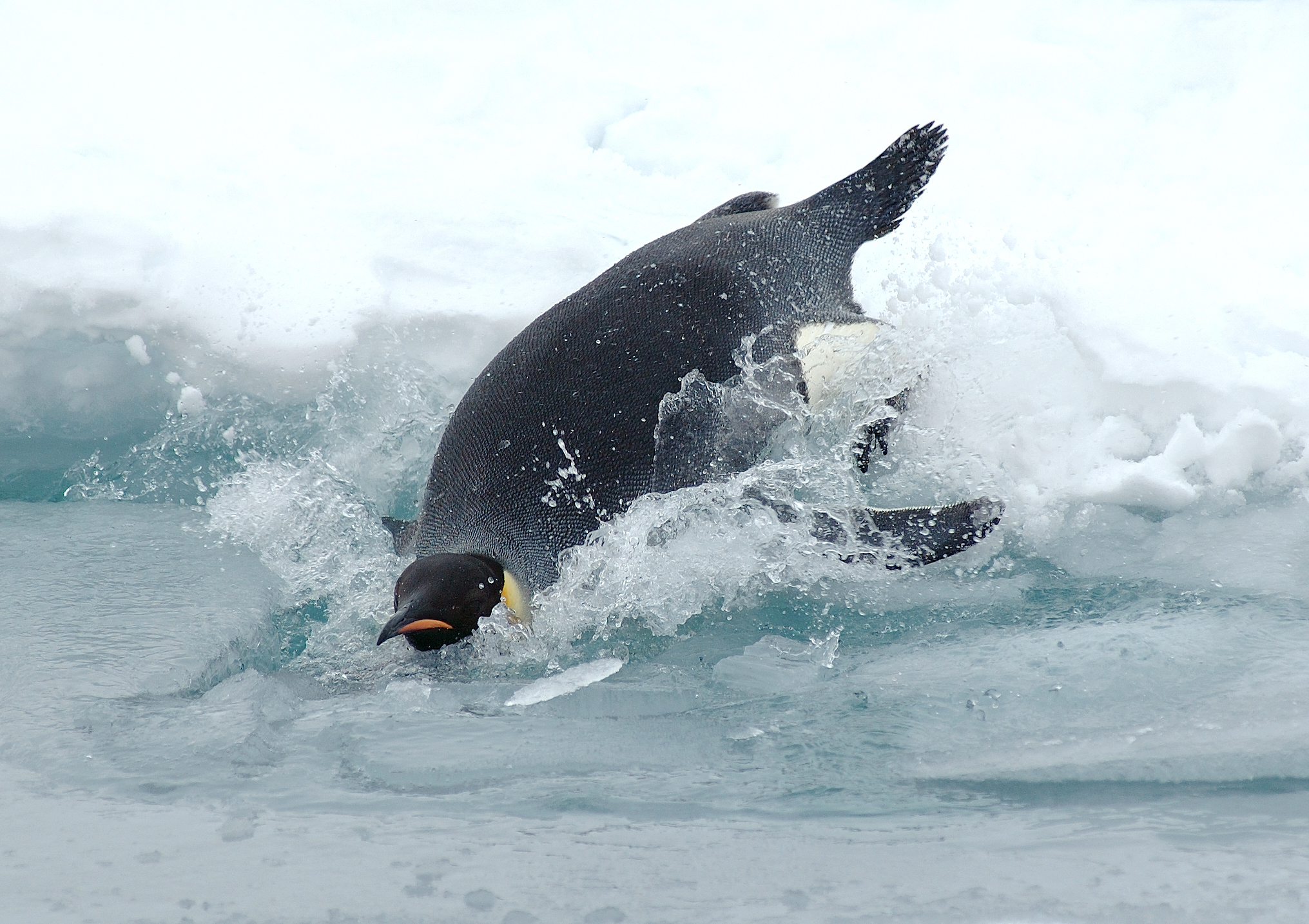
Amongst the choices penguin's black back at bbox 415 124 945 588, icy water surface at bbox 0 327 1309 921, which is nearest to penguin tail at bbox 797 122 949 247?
penguin's black back at bbox 415 124 945 588

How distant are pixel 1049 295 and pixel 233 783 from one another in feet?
7.77

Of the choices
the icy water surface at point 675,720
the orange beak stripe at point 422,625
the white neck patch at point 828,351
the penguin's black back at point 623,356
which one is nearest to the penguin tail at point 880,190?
the penguin's black back at point 623,356

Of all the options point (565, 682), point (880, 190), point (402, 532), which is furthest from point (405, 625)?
point (880, 190)

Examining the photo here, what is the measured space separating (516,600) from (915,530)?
857 mm

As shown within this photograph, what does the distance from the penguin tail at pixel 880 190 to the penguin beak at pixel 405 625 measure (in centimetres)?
154

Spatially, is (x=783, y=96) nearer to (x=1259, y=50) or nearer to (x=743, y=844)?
(x=1259, y=50)

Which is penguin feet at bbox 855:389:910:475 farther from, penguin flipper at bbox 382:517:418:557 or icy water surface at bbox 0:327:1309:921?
penguin flipper at bbox 382:517:418:557

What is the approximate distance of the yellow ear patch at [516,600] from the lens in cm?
215

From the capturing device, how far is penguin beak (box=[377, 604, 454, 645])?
1847 mm

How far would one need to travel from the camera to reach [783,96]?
483cm

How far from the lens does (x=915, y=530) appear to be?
7.32 feet

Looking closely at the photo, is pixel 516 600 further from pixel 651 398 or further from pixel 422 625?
A: pixel 651 398

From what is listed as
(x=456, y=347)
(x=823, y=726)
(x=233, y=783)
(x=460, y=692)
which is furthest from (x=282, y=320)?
(x=823, y=726)

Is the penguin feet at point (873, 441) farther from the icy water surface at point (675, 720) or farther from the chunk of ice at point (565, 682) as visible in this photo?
the chunk of ice at point (565, 682)
